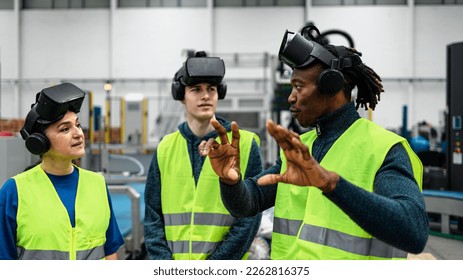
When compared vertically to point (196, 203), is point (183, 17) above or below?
above

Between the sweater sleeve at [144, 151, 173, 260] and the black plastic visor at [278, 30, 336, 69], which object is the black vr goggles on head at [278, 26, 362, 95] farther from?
the sweater sleeve at [144, 151, 173, 260]

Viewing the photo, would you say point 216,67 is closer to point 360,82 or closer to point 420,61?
point 360,82

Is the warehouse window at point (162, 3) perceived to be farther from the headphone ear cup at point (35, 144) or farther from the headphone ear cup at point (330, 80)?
the headphone ear cup at point (330, 80)

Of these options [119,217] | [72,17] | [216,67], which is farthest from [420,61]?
[216,67]

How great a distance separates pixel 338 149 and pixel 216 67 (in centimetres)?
72

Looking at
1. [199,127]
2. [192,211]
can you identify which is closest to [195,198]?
[192,211]

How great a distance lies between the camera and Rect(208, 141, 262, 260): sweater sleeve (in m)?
1.75

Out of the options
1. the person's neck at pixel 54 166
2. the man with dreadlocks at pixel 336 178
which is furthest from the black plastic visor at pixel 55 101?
the man with dreadlocks at pixel 336 178

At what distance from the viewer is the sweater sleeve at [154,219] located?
1.78 metres

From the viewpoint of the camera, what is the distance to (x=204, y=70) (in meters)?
1.75

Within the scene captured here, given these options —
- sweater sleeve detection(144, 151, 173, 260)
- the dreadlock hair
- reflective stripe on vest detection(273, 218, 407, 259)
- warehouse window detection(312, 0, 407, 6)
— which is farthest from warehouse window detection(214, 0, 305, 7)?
reflective stripe on vest detection(273, 218, 407, 259)

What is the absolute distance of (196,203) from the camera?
5.83 ft
